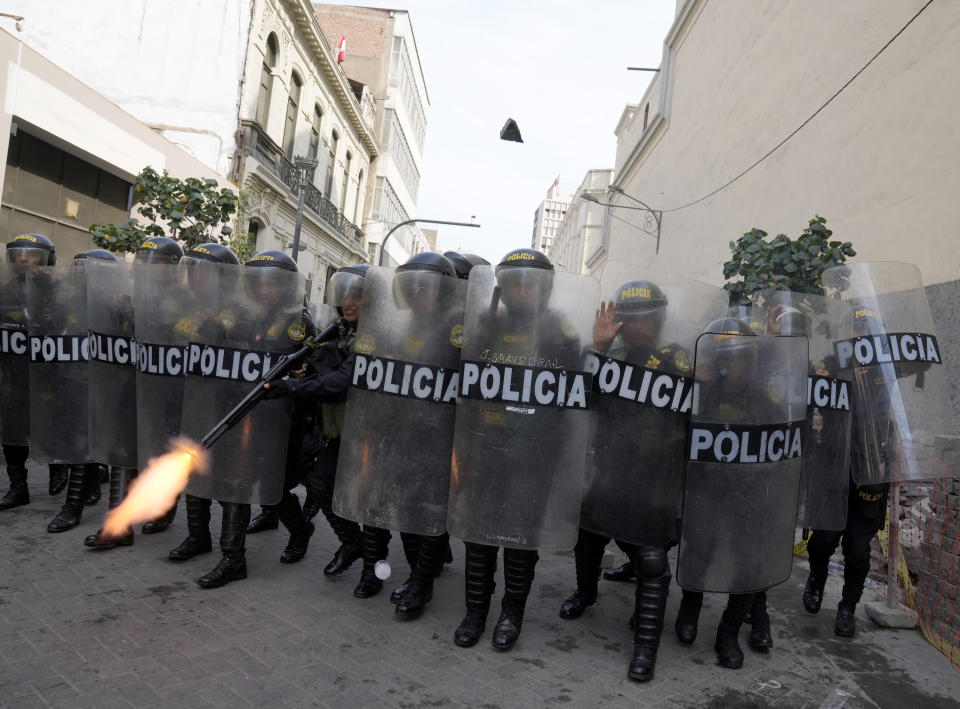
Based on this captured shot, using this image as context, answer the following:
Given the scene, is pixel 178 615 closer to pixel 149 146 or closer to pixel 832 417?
pixel 832 417

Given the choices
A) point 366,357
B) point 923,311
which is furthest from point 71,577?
point 923,311

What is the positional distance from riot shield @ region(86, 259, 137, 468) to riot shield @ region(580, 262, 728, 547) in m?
3.12

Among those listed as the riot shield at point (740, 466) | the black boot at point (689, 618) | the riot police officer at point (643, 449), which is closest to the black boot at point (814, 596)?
the black boot at point (689, 618)

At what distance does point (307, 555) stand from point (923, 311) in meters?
4.39

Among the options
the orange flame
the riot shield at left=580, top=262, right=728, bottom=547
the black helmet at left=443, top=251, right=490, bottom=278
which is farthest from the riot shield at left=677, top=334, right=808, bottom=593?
the orange flame

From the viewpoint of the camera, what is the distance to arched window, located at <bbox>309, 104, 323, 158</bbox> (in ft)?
78.7

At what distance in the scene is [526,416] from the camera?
10.2ft

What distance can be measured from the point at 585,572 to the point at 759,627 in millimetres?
994

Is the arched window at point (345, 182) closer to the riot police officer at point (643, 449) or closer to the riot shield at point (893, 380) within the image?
the riot shield at point (893, 380)

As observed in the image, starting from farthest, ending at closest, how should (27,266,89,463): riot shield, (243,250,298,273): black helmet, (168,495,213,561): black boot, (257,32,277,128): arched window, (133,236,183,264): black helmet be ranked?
(257,32,277,128): arched window, (133,236,183,264): black helmet, (27,266,89,463): riot shield, (168,495,213,561): black boot, (243,250,298,273): black helmet

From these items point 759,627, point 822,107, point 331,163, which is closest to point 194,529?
point 759,627

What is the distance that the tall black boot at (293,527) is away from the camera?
14.5ft

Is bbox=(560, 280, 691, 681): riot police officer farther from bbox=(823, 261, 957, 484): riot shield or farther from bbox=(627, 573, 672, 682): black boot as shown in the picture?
bbox=(823, 261, 957, 484): riot shield

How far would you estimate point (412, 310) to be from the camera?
3.52m
